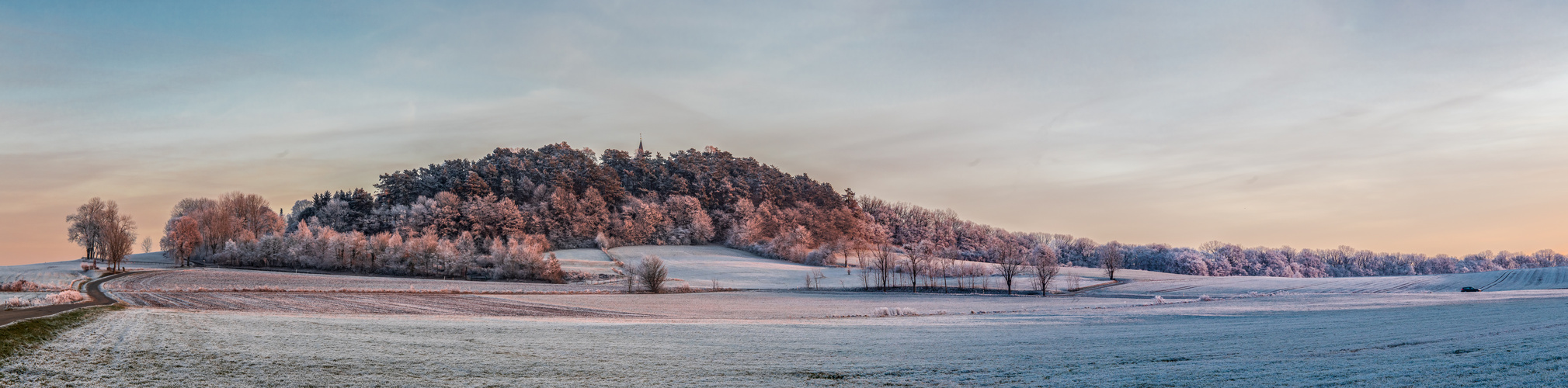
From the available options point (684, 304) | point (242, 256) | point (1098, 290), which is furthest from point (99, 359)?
point (242, 256)

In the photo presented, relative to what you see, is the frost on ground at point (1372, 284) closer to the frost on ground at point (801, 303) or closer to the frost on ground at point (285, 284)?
the frost on ground at point (801, 303)

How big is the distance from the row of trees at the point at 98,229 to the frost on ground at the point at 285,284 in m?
12.0

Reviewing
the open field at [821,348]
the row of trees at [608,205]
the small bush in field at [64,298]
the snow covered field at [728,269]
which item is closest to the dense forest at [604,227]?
the row of trees at [608,205]

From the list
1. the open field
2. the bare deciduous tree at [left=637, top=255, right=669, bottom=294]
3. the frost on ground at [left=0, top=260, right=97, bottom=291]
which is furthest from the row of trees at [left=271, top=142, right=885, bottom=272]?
the open field

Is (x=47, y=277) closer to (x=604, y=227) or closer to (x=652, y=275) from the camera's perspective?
(x=652, y=275)

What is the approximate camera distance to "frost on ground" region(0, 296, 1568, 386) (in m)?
14.7

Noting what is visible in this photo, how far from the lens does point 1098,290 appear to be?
260ft

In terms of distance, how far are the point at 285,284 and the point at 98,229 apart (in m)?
63.9

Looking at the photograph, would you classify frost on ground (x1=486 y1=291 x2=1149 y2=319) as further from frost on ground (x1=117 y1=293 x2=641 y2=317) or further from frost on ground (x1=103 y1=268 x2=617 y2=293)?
frost on ground (x1=103 y1=268 x2=617 y2=293)

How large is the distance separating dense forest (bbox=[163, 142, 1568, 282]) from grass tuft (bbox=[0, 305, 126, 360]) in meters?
64.7

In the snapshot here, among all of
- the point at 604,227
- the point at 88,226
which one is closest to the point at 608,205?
the point at 604,227

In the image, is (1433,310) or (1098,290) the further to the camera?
(1098,290)

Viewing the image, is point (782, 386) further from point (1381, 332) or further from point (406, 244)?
point (406, 244)

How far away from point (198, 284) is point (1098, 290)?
285 feet
